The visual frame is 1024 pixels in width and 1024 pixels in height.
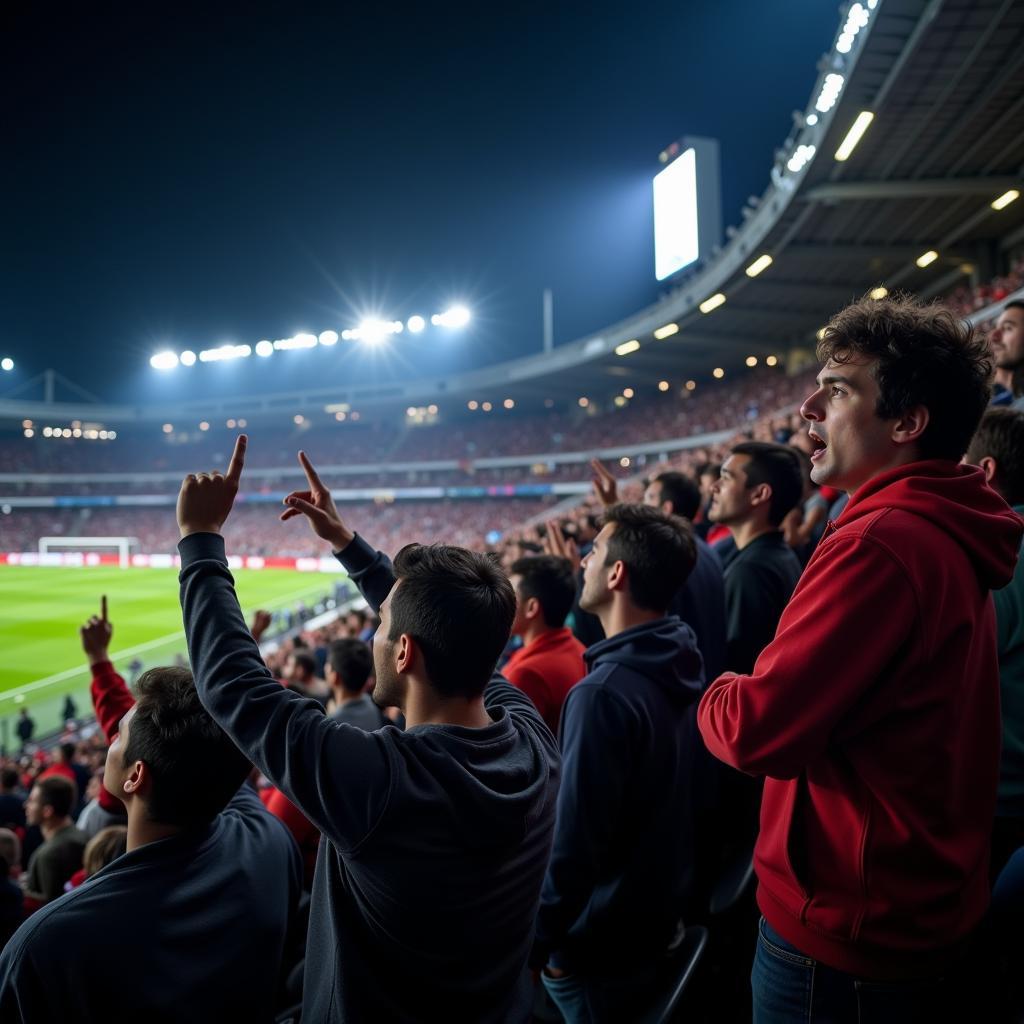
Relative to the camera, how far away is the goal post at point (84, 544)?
47.0 meters

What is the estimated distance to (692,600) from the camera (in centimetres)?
327

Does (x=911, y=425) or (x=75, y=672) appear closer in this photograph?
(x=911, y=425)

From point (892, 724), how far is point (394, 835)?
1091mm

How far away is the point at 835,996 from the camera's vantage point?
5.06 ft

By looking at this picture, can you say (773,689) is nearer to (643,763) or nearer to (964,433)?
(964,433)

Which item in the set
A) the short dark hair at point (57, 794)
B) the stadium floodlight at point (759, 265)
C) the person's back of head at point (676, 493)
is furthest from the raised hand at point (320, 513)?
the stadium floodlight at point (759, 265)

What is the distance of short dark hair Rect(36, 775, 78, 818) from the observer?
15.4 ft

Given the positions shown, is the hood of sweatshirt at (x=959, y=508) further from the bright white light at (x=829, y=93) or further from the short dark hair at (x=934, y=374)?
the bright white light at (x=829, y=93)

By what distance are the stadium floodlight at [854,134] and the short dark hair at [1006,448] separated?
44.9 feet

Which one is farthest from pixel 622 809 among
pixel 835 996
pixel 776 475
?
pixel 776 475


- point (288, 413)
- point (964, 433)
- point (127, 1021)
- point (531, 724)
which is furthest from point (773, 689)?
point (288, 413)

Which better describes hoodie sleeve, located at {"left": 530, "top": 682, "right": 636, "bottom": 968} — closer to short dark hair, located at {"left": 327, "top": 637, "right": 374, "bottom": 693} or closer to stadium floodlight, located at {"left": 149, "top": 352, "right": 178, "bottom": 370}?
short dark hair, located at {"left": 327, "top": 637, "right": 374, "bottom": 693}

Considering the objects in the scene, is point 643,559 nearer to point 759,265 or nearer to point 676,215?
point 759,265

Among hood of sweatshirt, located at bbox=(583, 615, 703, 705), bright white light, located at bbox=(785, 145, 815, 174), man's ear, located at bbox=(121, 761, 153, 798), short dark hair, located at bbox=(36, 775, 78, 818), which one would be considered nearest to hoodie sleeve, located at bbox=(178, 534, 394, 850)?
man's ear, located at bbox=(121, 761, 153, 798)
